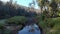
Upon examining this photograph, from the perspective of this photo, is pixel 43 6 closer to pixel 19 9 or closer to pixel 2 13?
pixel 2 13

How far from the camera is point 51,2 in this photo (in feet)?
65.2

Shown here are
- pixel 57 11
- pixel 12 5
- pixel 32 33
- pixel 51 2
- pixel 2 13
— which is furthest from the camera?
pixel 12 5

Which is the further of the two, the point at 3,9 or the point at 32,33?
the point at 3,9

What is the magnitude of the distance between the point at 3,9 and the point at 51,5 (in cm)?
1212

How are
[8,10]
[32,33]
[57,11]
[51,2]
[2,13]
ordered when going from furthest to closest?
[8,10] → [2,13] → [57,11] → [51,2] → [32,33]

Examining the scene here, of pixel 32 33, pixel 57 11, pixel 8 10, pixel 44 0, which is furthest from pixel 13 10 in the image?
pixel 32 33

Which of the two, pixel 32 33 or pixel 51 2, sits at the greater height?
pixel 51 2

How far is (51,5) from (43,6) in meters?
1.44

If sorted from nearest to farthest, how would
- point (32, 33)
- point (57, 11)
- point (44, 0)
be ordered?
point (32, 33)
point (44, 0)
point (57, 11)

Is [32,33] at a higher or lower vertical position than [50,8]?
lower

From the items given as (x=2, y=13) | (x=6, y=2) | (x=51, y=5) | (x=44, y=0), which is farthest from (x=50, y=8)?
(x=6, y=2)

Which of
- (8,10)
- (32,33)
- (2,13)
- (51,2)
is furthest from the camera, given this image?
(8,10)

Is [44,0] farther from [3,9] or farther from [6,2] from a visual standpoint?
[6,2]

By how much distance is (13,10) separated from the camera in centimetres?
3438
